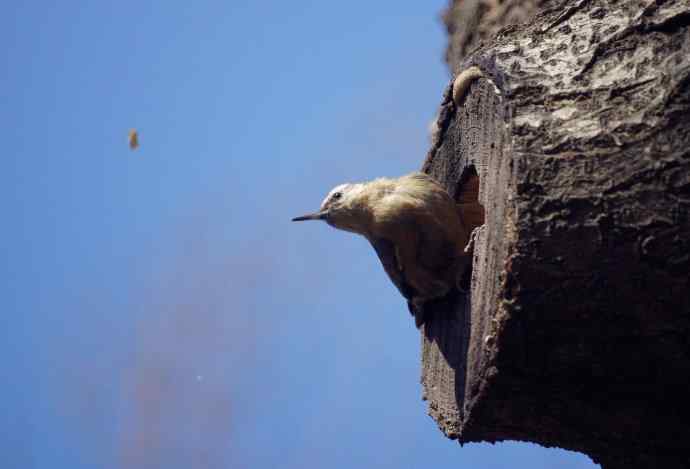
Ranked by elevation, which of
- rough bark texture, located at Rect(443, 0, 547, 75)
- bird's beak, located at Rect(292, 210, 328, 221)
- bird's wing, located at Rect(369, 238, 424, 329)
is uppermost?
rough bark texture, located at Rect(443, 0, 547, 75)

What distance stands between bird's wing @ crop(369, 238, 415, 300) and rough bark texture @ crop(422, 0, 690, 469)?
0.43 metres

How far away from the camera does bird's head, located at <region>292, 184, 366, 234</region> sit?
98.5 inches

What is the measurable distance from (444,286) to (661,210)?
0.81 metres

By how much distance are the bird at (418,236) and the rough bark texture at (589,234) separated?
331 mm

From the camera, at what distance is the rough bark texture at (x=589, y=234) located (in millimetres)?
1590

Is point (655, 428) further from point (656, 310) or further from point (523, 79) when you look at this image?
point (523, 79)

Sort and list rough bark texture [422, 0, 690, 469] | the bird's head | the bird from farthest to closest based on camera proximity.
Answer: the bird's head, the bird, rough bark texture [422, 0, 690, 469]

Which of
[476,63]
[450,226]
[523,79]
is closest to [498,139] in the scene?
[523,79]

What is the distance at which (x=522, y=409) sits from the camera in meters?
1.88

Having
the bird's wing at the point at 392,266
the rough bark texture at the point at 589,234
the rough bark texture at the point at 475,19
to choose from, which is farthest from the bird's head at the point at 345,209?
the rough bark texture at the point at 475,19

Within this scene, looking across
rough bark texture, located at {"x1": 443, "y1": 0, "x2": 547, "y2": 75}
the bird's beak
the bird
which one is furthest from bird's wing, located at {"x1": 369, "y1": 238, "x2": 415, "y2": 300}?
rough bark texture, located at {"x1": 443, "y1": 0, "x2": 547, "y2": 75}

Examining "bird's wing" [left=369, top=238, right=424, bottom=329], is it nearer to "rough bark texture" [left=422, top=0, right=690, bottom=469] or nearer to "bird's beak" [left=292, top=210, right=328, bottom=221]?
"bird's beak" [left=292, top=210, right=328, bottom=221]

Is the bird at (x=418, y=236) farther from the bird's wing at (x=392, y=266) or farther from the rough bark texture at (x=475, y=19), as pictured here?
the rough bark texture at (x=475, y=19)

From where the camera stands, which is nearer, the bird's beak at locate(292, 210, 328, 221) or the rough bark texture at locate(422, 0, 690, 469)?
the rough bark texture at locate(422, 0, 690, 469)
